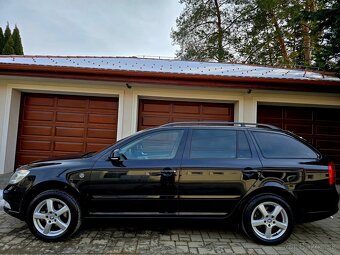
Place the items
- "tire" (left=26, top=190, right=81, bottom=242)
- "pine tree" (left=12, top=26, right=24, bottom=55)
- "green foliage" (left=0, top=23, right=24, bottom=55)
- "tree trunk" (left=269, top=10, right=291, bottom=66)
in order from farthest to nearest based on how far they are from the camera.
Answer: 1. "pine tree" (left=12, top=26, right=24, bottom=55)
2. "green foliage" (left=0, top=23, right=24, bottom=55)
3. "tree trunk" (left=269, top=10, right=291, bottom=66)
4. "tire" (left=26, top=190, right=81, bottom=242)

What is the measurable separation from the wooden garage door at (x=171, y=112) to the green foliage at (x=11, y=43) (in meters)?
15.8

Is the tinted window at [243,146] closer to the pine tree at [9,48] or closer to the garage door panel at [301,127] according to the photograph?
the garage door panel at [301,127]

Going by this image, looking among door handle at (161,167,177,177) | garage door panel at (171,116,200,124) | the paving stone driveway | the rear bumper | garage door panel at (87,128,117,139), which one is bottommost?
the paving stone driveway

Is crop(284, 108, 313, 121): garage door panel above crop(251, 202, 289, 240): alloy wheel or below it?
above

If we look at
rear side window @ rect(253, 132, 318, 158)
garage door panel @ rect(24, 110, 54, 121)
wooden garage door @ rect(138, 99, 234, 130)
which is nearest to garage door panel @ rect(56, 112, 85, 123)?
garage door panel @ rect(24, 110, 54, 121)

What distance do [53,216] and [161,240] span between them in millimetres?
1564

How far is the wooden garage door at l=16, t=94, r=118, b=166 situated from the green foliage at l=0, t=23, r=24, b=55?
13.6 metres

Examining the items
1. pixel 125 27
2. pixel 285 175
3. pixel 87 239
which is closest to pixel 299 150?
pixel 285 175

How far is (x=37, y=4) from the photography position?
11070mm

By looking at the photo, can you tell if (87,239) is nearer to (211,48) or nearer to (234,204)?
(234,204)

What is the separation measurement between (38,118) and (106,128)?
2.21 m

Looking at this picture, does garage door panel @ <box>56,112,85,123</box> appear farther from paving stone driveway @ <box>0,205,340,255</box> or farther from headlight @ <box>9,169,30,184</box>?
headlight @ <box>9,169,30,184</box>

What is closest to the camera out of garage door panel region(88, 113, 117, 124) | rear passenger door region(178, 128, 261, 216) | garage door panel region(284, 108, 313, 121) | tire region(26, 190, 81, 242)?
tire region(26, 190, 81, 242)

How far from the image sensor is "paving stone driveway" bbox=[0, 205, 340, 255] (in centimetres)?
339
